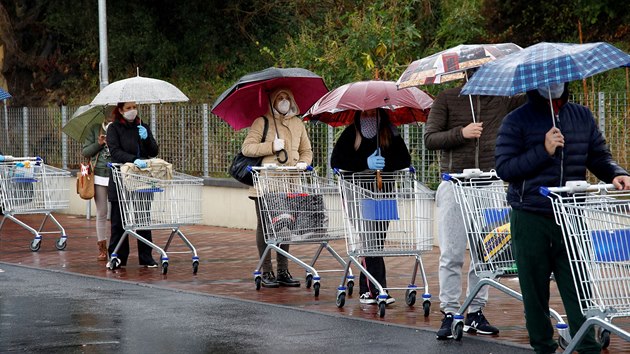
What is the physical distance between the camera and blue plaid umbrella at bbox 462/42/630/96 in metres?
7.18

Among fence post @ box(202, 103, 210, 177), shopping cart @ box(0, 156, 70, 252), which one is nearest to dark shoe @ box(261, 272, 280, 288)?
shopping cart @ box(0, 156, 70, 252)

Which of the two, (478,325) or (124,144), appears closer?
(478,325)

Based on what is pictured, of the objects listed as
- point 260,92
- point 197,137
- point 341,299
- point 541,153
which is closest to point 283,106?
point 260,92

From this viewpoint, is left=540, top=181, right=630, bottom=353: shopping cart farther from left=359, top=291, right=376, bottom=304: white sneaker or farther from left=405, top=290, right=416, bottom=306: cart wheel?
left=359, top=291, right=376, bottom=304: white sneaker

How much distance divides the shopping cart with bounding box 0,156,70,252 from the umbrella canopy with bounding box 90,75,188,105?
225cm

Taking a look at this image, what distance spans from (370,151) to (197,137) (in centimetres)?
1000

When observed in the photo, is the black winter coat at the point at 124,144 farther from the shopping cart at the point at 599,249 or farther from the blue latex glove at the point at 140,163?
the shopping cart at the point at 599,249

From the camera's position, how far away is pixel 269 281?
12.3 m

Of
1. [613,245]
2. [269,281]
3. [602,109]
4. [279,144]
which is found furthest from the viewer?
[602,109]

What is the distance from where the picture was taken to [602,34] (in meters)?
25.6

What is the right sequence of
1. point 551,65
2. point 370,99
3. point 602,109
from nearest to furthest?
point 551,65 → point 370,99 → point 602,109

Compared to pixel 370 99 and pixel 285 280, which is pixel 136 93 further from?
pixel 370 99

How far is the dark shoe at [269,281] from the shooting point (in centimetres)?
1230

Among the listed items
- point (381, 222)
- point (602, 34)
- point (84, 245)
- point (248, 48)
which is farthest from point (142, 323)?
point (248, 48)
